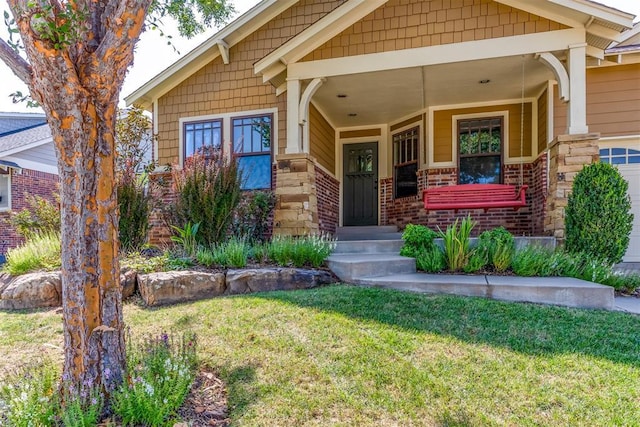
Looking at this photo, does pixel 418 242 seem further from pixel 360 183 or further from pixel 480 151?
pixel 360 183

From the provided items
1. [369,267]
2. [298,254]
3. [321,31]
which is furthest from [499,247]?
[321,31]

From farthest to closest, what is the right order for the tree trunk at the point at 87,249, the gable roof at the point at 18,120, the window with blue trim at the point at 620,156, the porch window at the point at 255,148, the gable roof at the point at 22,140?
the gable roof at the point at 18,120, the gable roof at the point at 22,140, the porch window at the point at 255,148, the window with blue trim at the point at 620,156, the tree trunk at the point at 87,249

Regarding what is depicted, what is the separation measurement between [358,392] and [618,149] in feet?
23.9

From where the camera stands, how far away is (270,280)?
4.84 m

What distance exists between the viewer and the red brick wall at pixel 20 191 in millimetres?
12484

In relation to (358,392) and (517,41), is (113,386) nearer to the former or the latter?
(358,392)

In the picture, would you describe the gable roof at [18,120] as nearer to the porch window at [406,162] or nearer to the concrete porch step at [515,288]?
the porch window at [406,162]

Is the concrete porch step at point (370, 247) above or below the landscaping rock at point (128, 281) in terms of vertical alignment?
above

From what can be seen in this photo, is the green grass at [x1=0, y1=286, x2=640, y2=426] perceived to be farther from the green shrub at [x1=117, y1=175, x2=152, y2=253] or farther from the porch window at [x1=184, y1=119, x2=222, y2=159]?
the porch window at [x1=184, y1=119, x2=222, y2=159]

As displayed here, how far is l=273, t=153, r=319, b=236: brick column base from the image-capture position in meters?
6.60

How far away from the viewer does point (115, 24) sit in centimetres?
218

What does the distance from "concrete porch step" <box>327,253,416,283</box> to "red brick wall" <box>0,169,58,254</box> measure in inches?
436

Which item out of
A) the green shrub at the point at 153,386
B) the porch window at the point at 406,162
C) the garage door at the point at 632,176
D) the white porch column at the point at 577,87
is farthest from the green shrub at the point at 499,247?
the green shrub at the point at 153,386

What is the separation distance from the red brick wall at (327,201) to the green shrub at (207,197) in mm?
2073
